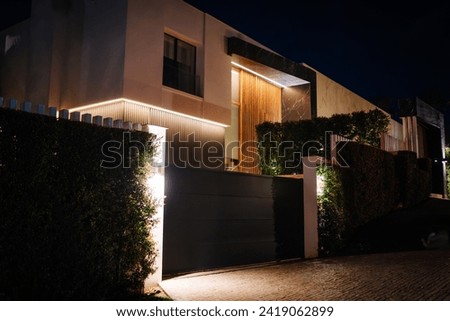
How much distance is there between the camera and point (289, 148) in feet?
45.0

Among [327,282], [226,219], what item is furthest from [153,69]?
[327,282]

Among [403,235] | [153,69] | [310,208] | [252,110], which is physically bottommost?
[403,235]

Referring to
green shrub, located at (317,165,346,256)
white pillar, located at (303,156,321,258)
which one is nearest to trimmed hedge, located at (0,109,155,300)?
white pillar, located at (303,156,321,258)

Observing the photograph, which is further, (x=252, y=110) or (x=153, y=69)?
(x=252, y=110)

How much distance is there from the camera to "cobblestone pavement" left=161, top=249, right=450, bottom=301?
5844mm

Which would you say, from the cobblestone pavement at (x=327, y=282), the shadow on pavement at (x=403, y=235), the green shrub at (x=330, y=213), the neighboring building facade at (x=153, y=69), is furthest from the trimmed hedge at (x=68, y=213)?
the shadow on pavement at (x=403, y=235)

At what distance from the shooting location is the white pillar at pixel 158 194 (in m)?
6.68

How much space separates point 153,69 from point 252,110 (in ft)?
20.0

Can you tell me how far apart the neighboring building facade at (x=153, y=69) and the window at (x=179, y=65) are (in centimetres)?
3

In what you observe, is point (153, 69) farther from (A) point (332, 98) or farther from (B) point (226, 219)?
(A) point (332, 98)

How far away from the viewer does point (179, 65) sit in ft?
45.8

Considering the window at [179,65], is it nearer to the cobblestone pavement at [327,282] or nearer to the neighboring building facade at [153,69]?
the neighboring building facade at [153,69]
